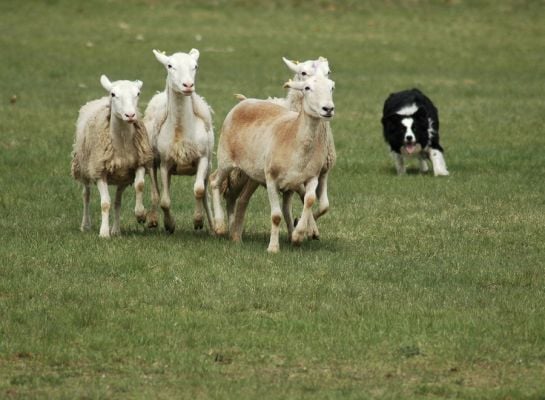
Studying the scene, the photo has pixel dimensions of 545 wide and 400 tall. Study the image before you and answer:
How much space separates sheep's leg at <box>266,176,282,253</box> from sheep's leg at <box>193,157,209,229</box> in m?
0.92

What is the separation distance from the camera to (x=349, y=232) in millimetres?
14117

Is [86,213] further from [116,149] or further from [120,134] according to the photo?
[120,134]

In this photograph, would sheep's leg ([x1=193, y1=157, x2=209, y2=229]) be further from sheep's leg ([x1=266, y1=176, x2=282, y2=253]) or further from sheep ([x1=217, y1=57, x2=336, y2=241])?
sheep's leg ([x1=266, y1=176, x2=282, y2=253])

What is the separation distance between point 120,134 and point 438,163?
21.4 ft

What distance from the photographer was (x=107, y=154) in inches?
535

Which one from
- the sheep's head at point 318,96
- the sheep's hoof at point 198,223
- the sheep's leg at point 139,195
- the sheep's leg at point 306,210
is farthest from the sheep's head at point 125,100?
the sheep's leg at point 306,210

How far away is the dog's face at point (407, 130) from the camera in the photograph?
62.2 feet

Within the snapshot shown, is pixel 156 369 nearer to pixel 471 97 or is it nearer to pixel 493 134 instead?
pixel 493 134

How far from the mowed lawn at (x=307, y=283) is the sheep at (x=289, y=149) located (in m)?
0.50

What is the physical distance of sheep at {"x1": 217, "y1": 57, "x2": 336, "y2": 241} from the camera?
13102mm

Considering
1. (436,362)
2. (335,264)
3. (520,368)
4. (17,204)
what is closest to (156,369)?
(436,362)

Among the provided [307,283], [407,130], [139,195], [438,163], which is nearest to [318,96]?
[307,283]

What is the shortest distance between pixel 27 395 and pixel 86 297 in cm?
260

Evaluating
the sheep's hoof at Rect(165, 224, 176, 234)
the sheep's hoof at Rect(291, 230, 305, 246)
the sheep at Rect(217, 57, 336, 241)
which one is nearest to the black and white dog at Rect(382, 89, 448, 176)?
the sheep at Rect(217, 57, 336, 241)
